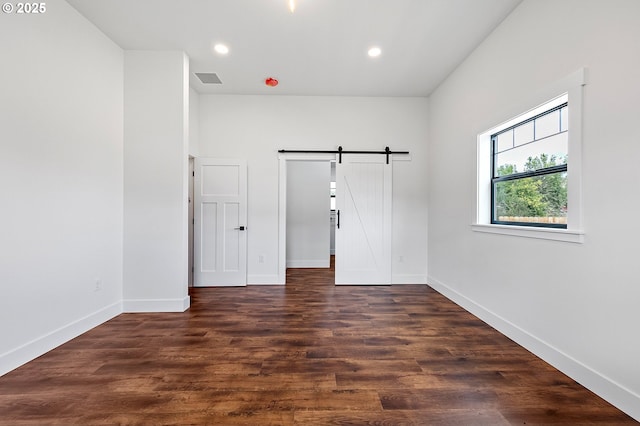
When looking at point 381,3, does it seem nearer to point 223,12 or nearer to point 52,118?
point 223,12

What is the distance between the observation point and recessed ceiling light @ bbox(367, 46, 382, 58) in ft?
10.4

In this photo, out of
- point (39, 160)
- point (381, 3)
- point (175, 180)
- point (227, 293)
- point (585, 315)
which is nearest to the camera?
point (585, 315)

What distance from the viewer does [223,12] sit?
2.60 metres

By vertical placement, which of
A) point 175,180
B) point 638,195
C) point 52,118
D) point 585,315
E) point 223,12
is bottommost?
point 585,315

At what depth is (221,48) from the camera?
3.20m

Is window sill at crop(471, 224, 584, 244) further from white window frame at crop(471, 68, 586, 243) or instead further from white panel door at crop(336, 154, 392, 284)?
white panel door at crop(336, 154, 392, 284)

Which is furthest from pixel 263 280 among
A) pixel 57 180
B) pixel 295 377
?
pixel 57 180

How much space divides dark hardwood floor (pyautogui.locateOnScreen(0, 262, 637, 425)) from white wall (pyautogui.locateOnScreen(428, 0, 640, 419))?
25 centimetres

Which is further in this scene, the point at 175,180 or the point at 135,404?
the point at 175,180

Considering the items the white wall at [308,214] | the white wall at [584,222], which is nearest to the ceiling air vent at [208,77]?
the white wall at [308,214]

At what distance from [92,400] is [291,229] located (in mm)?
4689

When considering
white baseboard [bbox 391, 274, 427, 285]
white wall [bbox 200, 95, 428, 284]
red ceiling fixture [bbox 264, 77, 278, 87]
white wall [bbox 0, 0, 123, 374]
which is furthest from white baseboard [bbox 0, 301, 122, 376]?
white baseboard [bbox 391, 274, 427, 285]

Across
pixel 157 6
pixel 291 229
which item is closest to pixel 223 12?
pixel 157 6

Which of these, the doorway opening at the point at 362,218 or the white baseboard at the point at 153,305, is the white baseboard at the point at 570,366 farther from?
the white baseboard at the point at 153,305
